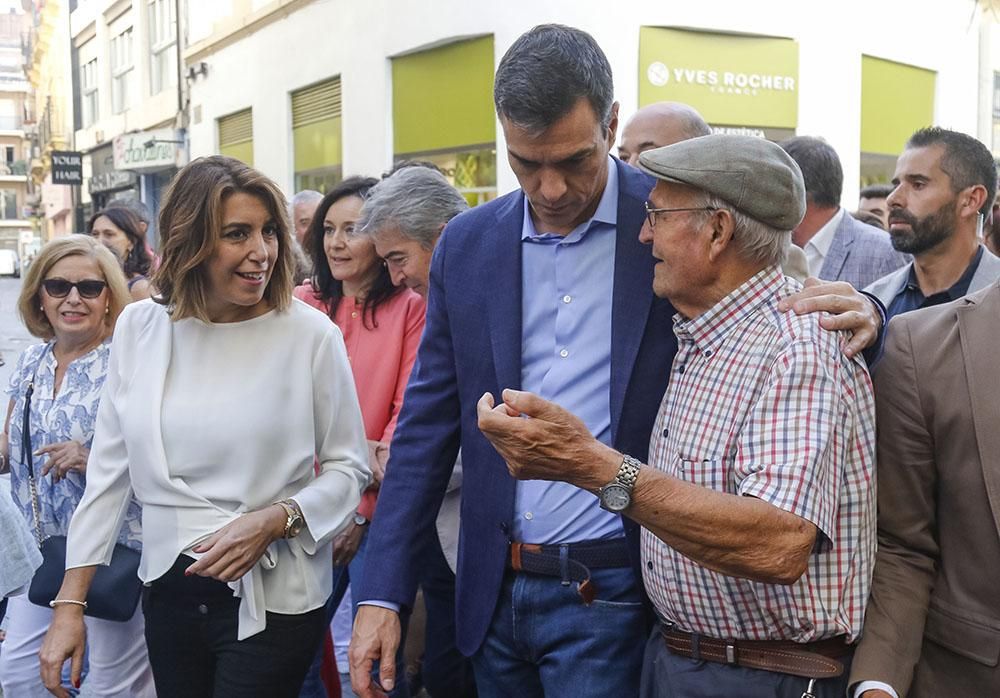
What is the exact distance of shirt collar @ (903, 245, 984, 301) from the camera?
4.44 m

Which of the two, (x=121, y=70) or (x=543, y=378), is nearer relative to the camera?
(x=543, y=378)

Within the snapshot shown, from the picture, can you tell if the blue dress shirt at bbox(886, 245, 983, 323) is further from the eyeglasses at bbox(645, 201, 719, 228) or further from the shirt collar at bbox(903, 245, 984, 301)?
the eyeglasses at bbox(645, 201, 719, 228)

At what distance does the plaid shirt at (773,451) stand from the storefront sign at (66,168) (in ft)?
85.2

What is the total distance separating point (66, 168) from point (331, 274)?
24.0 metres

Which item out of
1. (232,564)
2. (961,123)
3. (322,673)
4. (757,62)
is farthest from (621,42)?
(232,564)

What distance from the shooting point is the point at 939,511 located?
6.95 ft

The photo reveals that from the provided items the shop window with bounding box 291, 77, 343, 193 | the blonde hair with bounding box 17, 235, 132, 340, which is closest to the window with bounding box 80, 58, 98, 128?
the shop window with bounding box 291, 77, 343, 193

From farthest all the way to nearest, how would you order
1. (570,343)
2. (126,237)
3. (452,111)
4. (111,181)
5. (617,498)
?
1. (111,181)
2. (452,111)
3. (126,237)
4. (570,343)
5. (617,498)

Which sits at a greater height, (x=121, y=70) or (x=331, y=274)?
(x=121, y=70)

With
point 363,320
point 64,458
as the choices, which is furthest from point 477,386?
point 64,458

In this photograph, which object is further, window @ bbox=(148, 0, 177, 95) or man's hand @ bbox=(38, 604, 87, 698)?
window @ bbox=(148, 0, 177, 95)

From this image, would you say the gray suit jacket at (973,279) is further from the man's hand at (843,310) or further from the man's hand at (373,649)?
the man's hand at (373,649)

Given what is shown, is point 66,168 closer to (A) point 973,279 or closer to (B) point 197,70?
(B) point 197,70

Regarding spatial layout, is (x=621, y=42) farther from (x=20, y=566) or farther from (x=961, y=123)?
(x=20, y=566)
